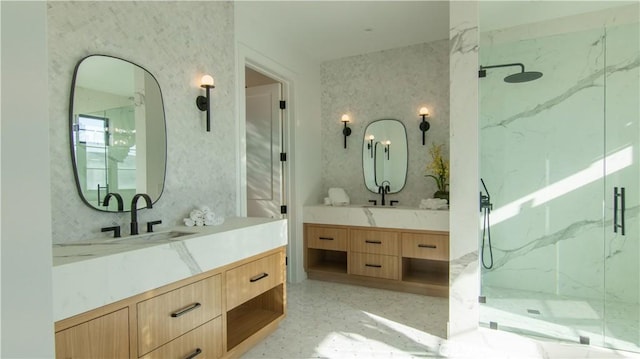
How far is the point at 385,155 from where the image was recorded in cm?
398

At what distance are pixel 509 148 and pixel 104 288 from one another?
118 inches

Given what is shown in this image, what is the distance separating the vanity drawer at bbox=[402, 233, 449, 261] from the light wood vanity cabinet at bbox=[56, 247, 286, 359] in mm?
1454

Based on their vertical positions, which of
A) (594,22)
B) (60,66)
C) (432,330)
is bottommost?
(432,330)

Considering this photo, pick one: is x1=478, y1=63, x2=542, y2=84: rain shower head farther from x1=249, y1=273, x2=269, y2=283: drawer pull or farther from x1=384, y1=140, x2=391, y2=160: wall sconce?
x1=249, y1=273, x2=269, y2=283: drawer pull

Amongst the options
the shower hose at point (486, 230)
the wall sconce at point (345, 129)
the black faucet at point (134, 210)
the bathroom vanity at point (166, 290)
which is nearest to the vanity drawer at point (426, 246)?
the shower hose at point (486, 230)

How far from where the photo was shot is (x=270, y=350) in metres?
2.29

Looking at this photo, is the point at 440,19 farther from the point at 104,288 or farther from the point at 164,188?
the point at 104,288

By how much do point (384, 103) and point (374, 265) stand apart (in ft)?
6.26

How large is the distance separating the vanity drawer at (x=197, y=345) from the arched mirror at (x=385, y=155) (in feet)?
8.37

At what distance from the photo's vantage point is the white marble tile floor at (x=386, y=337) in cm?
222

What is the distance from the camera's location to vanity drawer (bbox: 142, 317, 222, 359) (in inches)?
65.4

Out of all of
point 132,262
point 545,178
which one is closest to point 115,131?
point 132,262

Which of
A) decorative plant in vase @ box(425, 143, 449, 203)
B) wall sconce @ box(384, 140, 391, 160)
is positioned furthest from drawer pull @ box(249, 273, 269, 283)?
wall sconce @ box(384, 140, 391, 160)

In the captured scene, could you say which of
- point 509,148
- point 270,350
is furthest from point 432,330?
point 509,148
